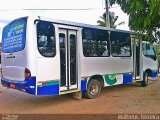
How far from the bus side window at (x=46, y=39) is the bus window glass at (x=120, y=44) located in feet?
11.1

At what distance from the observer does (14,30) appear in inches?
369

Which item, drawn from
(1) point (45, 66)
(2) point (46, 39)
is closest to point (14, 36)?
(2) point (46, 39)

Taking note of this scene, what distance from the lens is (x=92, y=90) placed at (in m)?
10.8

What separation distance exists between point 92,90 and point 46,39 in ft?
9.75

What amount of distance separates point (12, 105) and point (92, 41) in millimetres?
3723

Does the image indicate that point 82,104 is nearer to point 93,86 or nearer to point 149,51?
point 93,86

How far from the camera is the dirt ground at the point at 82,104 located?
338 inches

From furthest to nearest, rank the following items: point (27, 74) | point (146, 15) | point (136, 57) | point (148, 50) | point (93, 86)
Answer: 1. point (148, 50)
2. point (136, 57)
3. point (93, 86)
4. point (146, 15)
5. point (27, 74)

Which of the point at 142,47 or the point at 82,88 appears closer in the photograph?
the point at 82,88

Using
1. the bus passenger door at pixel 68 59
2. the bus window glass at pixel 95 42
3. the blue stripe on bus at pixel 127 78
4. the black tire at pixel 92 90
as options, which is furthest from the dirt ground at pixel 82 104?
the bus window glass at pixel 95 42

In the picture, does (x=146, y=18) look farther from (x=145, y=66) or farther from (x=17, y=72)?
(x=145, y=66)

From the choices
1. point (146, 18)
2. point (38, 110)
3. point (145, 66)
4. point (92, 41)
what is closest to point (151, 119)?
point (146, 18)

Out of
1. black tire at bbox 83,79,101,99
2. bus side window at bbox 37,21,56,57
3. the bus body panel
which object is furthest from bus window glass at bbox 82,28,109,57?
bus side window at bbox 37,21,56,57

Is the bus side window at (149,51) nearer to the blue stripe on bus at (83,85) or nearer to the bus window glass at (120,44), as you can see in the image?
the bus window glass at (120,44)
